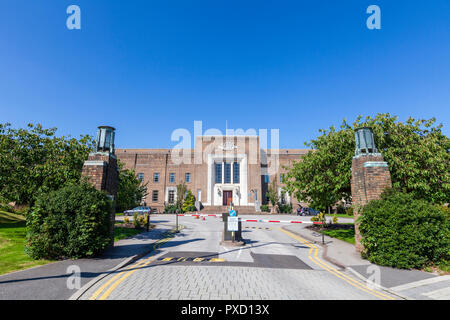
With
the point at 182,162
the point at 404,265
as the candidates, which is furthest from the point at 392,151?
the point at 182,162

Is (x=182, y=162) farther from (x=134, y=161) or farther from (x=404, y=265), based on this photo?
(x=404, y=265)

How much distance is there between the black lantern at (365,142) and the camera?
34.9ft

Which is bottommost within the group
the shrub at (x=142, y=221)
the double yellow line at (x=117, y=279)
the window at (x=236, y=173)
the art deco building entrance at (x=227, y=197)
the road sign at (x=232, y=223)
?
the double yellow line at (x=117, y=279)

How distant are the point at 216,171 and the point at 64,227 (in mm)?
33372

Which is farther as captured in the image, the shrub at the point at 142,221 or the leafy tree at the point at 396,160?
the shrub at the point at 142,221

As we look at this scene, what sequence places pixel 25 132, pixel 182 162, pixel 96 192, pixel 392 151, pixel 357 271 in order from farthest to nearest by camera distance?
pixel 182 162 < pixel 25 132 < pixel 392 151 < pixel 96 192 < pixel 357 271

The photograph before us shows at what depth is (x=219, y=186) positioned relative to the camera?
40.2m

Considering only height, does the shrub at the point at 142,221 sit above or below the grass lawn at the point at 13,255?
above

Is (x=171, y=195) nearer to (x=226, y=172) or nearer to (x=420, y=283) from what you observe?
(x=226, y=172)

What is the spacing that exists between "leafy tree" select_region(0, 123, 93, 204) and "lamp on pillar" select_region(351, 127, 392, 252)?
A: 45.6ft

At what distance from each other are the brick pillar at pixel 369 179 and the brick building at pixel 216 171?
27.3m

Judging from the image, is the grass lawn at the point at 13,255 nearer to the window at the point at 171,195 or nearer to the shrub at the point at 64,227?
the shrub at the point at 64,227

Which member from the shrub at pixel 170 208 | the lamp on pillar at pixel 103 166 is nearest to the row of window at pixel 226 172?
the shrub at pixel 170 208
